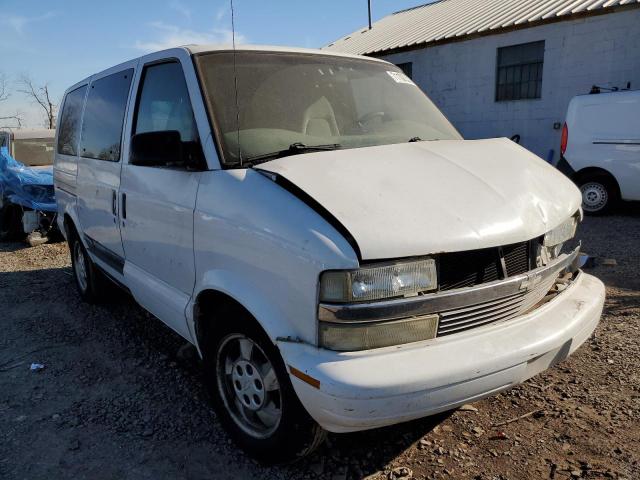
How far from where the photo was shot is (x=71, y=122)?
485 cm

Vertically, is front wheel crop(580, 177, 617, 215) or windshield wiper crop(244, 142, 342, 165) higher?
windshield wiper crop(244, 142, 342, 165)

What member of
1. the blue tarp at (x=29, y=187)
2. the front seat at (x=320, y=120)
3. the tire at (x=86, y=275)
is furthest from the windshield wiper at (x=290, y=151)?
the blue tarp at (x=29, y=187)

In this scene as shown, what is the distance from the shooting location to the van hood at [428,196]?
1946 millimetres

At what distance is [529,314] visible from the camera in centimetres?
229

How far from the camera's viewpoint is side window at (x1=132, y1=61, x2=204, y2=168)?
259cm

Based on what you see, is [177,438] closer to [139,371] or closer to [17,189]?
[139,371]

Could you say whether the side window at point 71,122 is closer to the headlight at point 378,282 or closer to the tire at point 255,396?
the tire at point 255,396

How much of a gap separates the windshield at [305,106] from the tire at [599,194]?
6.21m

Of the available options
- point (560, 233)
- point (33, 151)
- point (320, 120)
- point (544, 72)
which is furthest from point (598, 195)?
point (33, 151)

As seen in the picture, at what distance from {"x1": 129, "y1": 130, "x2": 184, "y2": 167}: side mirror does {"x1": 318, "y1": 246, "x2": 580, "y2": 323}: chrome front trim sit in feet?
4.01

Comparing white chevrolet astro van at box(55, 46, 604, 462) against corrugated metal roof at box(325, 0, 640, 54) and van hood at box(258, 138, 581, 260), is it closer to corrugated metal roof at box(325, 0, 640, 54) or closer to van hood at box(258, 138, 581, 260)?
van hood at box(258, 138, 581, 260)

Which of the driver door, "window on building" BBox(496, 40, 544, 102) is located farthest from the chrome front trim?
"window on building" BBox(496, 40, 544, 102)

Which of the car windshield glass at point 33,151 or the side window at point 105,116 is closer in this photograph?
the side window at point 105,116

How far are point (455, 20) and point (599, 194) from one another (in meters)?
8.06
